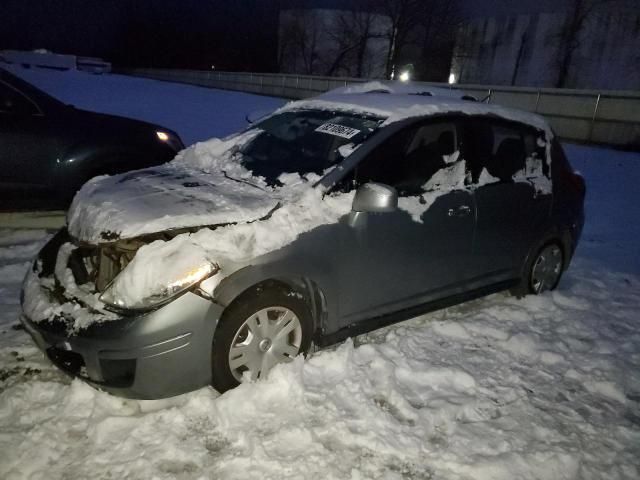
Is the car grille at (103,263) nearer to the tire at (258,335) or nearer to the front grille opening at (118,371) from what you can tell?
the front grille opening at (118,371)

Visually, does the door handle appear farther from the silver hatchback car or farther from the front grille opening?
the front grille opening

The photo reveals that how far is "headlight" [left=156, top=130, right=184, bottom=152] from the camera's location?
5.46 m

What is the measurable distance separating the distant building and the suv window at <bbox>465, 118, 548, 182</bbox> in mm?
25472

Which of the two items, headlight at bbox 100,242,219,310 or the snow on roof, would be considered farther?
the snow on roof

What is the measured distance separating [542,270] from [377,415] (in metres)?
2.54

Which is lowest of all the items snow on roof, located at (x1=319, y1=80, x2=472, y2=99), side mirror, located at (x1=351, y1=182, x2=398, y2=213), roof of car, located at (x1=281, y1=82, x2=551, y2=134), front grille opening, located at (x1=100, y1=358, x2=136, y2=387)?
front grille opening, located at (x1=100, y1=358, x2=136, y2=387)

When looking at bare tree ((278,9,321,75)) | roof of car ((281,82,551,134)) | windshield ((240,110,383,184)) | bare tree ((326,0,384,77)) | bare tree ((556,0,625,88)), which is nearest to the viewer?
windshield ((240,110,383,184))

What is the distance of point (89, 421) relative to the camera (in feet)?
8.19

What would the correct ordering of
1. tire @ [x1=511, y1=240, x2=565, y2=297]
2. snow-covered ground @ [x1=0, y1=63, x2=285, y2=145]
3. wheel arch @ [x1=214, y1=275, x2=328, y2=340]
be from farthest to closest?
snow-covered ground @ [x1=0, y1=63, x2=285, y2=145] < tire @ [x1=511, y1=240, x2=565, y2=297] < wheel arch @ [x1=214, y1=275, x2=328, y2=340]

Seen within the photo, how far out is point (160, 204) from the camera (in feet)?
9.04

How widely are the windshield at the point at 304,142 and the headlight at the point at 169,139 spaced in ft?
6.47

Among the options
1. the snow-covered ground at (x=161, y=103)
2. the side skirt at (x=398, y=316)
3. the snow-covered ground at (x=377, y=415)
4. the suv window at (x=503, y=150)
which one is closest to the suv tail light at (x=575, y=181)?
the suv window at (x=503, y=150)

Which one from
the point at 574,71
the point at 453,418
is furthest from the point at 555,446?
the point at 574,71

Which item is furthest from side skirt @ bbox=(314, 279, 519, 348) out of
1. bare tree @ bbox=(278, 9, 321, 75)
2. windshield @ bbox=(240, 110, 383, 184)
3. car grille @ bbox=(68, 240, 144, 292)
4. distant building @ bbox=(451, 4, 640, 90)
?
bare tree @ bbox=(278, 9, 321, 75)
